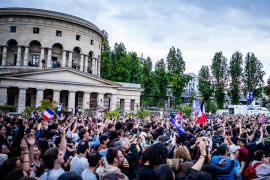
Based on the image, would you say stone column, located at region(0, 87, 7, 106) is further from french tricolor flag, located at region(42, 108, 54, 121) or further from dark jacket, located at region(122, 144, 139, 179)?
dark jacket, located at region(122, 144, 139, 179)

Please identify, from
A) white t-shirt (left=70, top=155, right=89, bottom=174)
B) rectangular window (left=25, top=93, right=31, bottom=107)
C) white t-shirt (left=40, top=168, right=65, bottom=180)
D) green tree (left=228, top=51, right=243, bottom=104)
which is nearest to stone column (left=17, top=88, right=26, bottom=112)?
rectangular window (left=25, top=93, right=31, bottom=107)

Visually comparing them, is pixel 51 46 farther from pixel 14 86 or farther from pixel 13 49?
pixel 14 86

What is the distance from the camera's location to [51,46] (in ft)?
130

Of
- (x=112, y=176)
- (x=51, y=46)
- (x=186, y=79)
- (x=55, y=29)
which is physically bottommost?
(x=112, y=176)

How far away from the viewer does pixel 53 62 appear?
3809 centimetres

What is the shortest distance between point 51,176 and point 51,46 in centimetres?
3919

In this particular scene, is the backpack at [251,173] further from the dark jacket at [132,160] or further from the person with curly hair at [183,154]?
the dark jacket at [132,160]

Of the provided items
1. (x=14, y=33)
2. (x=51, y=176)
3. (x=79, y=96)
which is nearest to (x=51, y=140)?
(x=51, y=176)

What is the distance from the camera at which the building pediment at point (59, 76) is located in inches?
1237

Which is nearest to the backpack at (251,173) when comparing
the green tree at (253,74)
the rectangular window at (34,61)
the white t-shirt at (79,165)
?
the white t-shirt at (79,165)

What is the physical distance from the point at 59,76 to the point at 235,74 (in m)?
49.6

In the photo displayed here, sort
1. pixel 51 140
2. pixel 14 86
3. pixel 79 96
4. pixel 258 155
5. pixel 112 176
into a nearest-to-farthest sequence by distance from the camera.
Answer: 1. pixel 112 176
2. pixel 258 155
3. pixel 51 140
4. pixel 14 86
5. pixel 79 96

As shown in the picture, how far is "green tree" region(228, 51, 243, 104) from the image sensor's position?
60412 mm

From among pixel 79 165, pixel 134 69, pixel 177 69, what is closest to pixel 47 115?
pixel 79 165
